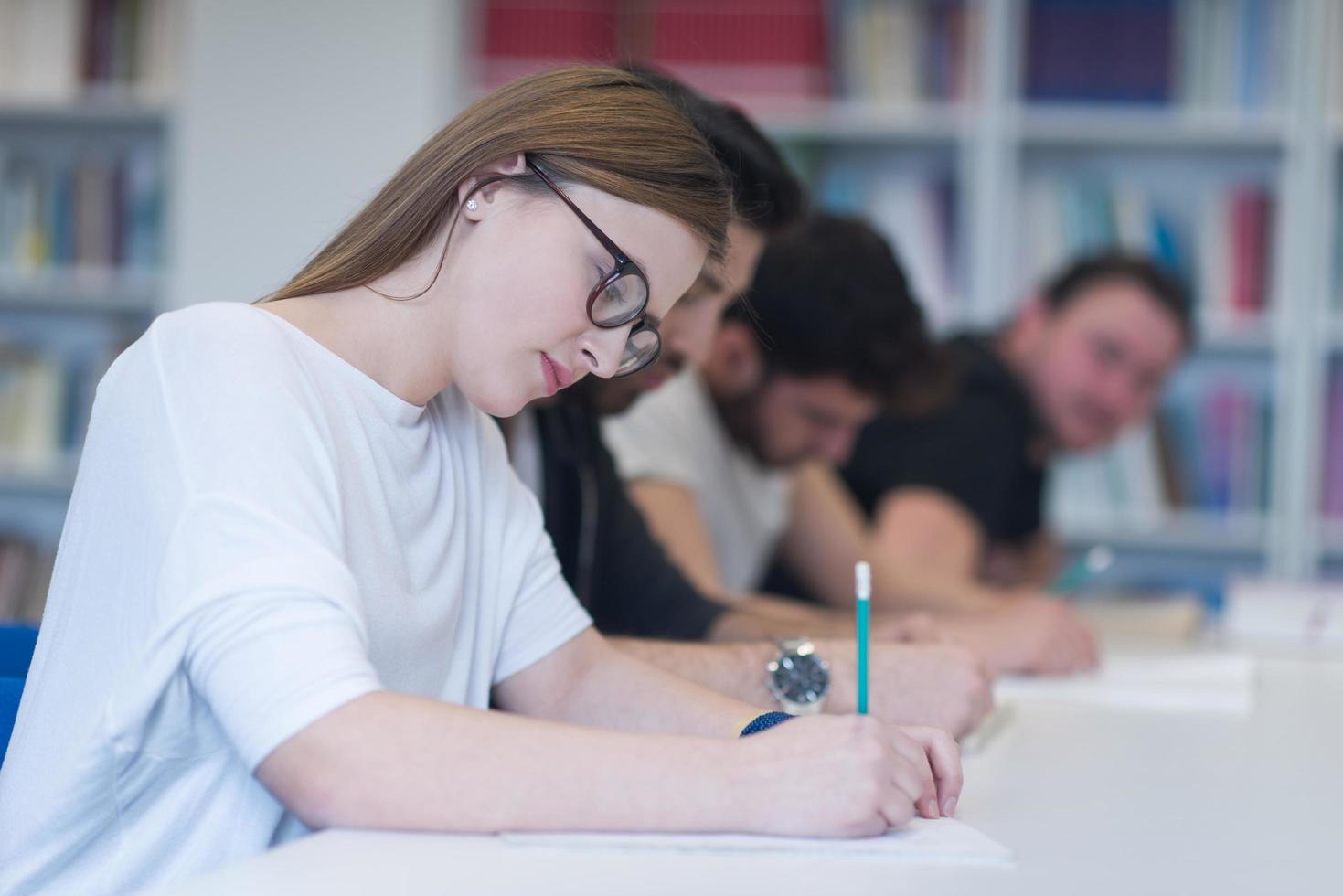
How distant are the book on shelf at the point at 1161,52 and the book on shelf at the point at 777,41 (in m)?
0.20

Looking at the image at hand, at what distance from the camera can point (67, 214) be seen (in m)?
3.57

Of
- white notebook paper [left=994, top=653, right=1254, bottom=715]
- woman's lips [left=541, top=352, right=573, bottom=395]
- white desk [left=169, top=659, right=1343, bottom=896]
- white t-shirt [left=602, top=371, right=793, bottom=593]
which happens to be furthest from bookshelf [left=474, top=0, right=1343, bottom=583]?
woman's lips [left=541, top=352, right=573, bottom=395]

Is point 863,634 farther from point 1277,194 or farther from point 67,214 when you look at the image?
point 67,214

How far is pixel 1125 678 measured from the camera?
1.80 m

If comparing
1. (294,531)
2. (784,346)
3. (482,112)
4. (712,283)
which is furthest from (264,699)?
(784,346)

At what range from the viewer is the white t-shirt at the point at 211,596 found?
848 mm

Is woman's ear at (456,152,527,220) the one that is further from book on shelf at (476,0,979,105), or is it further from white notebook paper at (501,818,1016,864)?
book on shelf at (476,0,979,105)

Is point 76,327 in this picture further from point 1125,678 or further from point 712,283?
point 1125,678

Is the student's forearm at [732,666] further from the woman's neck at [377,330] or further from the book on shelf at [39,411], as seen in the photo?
the book on shelf at [39,411]

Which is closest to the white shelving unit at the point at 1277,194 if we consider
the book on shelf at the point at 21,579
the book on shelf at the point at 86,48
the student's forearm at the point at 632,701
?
the book on shelf at the point at 86,48

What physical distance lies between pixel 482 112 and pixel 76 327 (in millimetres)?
3005

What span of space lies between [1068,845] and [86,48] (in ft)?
10.7

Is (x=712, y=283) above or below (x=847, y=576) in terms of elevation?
above

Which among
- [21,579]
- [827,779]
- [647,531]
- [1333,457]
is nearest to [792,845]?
[827,779]
